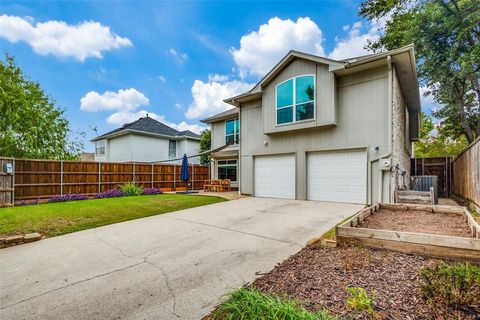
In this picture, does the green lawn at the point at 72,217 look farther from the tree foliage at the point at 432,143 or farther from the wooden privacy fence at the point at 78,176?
the tree foliage at the point at 432,143

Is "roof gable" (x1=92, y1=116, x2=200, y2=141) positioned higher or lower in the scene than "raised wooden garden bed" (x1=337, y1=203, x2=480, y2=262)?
higher

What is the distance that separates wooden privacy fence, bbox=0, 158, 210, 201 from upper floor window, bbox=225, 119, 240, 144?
173 inches

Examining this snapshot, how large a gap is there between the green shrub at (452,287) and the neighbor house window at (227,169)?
48.2 feet

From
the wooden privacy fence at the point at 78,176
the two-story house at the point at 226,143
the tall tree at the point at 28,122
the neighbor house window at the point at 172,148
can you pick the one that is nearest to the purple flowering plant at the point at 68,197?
the wooden privacy fence at the point at 78,176

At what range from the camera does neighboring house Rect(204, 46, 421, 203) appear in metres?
8.99

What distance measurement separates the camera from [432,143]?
27.2 metres

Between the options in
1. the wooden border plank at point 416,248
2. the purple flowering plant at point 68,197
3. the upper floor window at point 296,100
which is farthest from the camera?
the purple flowering plant at point 68,197

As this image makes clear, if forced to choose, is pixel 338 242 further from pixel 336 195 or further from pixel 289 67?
pixel 289 67

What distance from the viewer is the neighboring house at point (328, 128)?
8992 millimetres

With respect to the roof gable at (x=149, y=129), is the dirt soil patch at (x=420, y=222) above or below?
below

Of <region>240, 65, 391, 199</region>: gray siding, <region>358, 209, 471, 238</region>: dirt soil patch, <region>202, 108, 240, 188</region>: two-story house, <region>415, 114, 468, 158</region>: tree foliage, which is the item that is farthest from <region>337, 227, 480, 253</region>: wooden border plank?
<region>415, 114, 468, 158</region>: tree foliage

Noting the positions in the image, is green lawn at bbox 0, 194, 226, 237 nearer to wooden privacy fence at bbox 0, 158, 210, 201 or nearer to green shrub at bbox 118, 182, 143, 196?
wooden privacy fence at bbox 0, 158, 210, 201

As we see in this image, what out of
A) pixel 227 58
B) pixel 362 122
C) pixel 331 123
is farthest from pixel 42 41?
pixel 362 122

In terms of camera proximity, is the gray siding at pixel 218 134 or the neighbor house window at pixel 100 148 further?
the neighbor house window at pixel 100 148
